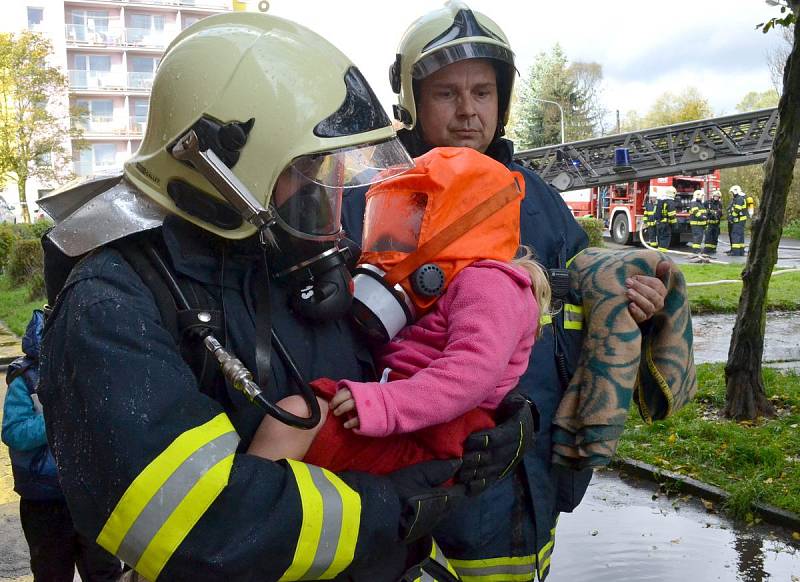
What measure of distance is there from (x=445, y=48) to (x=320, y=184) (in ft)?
3.60

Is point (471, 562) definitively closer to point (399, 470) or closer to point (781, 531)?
point (399, 470)

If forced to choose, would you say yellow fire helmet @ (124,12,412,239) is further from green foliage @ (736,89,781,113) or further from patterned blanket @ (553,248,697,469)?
green foliage @ (736,89,781,113)

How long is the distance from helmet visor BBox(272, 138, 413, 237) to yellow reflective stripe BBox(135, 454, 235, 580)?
1.79 ft

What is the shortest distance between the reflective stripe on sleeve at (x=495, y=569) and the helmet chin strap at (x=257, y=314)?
0.83 metres

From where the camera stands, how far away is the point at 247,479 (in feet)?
4.53

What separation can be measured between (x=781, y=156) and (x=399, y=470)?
5.03m

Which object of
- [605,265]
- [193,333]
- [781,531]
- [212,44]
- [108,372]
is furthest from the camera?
[781,531]

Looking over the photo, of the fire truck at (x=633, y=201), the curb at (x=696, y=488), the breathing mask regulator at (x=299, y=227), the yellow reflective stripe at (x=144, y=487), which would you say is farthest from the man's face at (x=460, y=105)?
the fire truck at (x=633, y=201)

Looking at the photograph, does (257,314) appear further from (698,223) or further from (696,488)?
(698,223)

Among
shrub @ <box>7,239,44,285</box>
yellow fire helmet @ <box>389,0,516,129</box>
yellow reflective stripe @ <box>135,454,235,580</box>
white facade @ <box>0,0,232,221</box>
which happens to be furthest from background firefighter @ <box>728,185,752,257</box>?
white facade @ <box>0,0,232,221</box>

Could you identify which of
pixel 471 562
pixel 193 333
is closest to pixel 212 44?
pixel 193 333

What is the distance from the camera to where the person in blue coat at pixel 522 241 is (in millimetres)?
2148

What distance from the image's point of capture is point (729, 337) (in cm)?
934

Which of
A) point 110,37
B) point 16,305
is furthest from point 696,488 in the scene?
point 110,37
